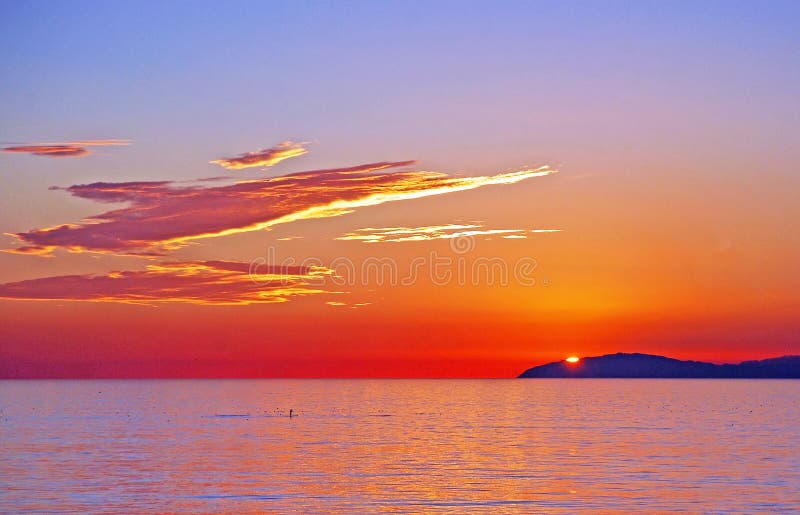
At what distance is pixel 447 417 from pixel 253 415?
85.9ft

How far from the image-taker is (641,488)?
56.3m

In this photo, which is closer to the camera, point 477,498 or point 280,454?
point 477,498

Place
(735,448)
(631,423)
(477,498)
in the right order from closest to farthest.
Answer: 1. (477,498)
2. (735,448)
3. (631,423)

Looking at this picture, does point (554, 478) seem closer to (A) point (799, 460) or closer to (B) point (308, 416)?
(A) point (799, 460)

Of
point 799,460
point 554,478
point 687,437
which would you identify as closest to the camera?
point 554,478

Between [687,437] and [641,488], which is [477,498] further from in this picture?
[687,437]

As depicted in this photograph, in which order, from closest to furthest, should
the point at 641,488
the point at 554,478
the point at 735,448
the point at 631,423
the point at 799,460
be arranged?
the point at 641,488 < the point at 554,478 < the point at 799,460 < the point at 735,448 < the point at 631,423

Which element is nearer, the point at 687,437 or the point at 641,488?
the point at 641,488

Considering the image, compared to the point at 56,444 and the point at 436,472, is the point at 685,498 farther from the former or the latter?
the point at 56,444

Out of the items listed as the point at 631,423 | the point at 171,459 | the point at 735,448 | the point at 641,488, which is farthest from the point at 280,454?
the point at 631,423

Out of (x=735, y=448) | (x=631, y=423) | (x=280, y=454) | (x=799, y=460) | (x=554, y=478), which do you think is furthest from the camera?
(x=631, y=423)

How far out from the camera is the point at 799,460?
233 ft

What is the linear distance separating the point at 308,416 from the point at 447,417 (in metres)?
18.1

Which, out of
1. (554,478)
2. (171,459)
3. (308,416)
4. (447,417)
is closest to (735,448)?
(554,478)
